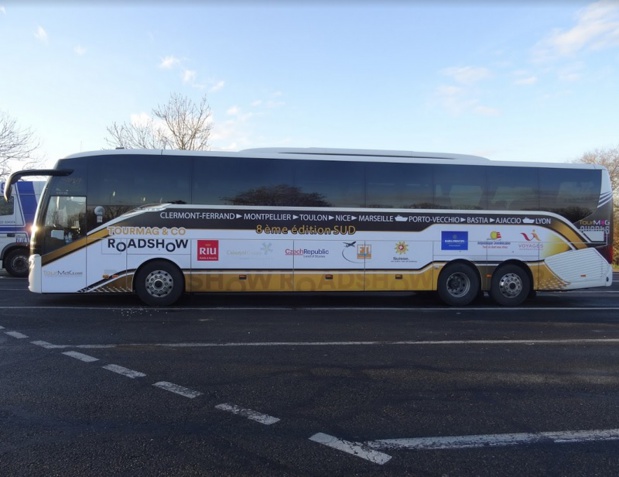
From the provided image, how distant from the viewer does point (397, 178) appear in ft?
33.4

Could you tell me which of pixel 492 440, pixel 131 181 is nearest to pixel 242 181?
pixel 131 181

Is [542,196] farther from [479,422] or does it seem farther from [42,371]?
[42,371]

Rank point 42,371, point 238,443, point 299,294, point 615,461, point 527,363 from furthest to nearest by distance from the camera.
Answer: point 299,294, point 527,363, point 42,371, point 238,443, point 615,461

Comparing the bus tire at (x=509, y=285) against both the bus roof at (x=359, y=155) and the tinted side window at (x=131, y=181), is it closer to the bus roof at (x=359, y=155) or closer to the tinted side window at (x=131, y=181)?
the bus roof at (x=359, y=155)

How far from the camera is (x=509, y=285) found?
10500mm

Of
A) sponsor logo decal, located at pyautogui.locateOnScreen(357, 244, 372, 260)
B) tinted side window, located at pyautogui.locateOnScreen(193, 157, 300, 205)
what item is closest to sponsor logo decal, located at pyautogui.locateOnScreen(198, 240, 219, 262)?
tinted side window, located at pyautogui.locateOnScreen(193, 157, 300, 205)

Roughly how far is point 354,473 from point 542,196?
31.1 ft

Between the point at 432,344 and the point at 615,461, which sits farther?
the point at 432,344

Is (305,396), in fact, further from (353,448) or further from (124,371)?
(124,371)

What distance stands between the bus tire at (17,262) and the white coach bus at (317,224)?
7.07 m

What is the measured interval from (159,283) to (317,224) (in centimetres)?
374

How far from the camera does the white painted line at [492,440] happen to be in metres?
3.42

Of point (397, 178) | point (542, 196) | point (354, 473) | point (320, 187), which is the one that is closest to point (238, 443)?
point (354, 473)

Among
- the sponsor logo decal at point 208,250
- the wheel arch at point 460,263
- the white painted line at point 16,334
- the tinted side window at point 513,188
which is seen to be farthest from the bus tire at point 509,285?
the white painted line at point 16,334
